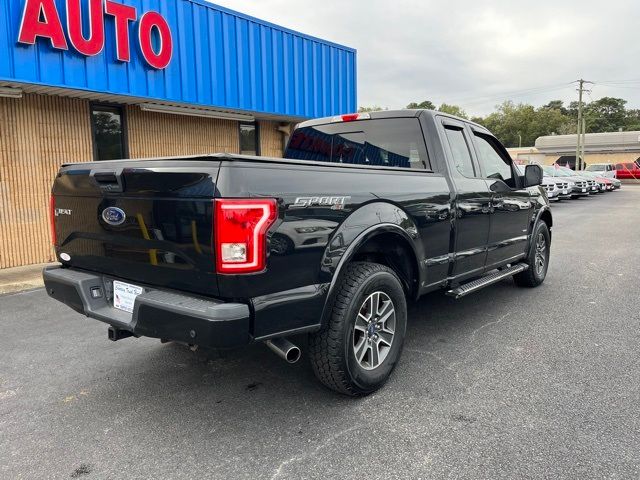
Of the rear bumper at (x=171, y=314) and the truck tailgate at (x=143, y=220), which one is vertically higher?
the truck tailgate at (x=143, y=220)

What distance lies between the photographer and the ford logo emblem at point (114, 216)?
9.57 feet

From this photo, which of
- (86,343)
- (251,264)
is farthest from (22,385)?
(251,264)

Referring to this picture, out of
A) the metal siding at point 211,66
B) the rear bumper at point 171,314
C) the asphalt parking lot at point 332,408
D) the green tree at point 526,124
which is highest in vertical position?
the green tree at point 526,124

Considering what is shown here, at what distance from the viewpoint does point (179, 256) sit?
265 centimetres

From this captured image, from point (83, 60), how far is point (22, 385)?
5580 millimetres

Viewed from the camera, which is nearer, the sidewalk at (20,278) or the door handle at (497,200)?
the door handle at (497,200)

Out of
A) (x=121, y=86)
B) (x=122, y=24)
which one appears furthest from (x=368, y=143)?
(x=122, y=24)

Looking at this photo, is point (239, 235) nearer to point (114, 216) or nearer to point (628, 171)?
point (114, 216)

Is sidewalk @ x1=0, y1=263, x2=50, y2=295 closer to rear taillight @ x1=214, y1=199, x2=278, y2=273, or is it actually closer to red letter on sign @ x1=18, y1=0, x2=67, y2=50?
red letter on sign @ x1=18, y1=0, x2=67, y2=50

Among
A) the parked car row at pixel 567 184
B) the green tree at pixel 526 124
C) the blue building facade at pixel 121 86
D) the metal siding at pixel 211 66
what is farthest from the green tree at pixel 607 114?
the blue building facade at pixel 121 86

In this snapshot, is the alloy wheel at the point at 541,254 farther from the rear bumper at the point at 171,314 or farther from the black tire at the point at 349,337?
the rear bumper at the point at 171,314

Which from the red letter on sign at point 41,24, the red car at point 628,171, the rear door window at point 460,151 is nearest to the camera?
the rear door window at point 460,151

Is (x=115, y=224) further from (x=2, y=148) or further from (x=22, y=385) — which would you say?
(x=2, y=148)

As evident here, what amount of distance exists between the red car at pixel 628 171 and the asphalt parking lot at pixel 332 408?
135ft
